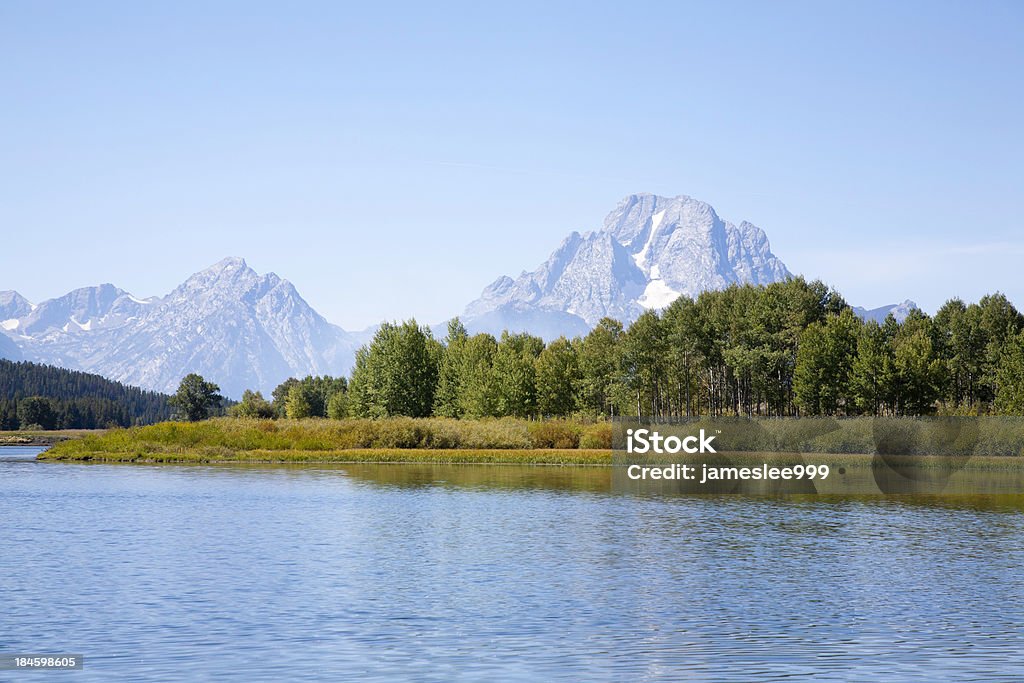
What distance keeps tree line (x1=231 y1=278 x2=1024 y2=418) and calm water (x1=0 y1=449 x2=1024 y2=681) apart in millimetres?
50726

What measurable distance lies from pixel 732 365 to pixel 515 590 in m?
86.3

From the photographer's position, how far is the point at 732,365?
111 meters

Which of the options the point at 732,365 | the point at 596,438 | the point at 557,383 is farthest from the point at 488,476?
the point at 557,383

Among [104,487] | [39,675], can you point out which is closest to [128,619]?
[39,675]

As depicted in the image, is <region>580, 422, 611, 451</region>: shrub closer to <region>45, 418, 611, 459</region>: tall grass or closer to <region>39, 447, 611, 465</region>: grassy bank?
<region>45, 418, 611, 459</region>: tall grass

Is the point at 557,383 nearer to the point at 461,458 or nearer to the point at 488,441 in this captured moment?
the point at 488,441

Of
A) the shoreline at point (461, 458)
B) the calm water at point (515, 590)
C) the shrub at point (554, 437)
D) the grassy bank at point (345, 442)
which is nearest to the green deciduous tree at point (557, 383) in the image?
the grassy bank at point (345, 442)

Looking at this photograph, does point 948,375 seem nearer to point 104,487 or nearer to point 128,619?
point 104,487

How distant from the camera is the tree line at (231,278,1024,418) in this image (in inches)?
3939

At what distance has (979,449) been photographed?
8425cm

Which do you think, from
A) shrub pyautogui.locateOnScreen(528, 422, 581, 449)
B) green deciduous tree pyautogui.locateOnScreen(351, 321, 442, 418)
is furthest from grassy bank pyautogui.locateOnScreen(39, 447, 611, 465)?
green deciduous tree pyautogui.locateOnScreen(351, 321, 442, 418)

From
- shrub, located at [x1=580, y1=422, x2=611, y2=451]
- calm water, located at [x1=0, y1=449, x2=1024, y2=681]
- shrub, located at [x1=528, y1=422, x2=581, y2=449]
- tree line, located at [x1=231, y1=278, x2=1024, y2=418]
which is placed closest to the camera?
calm water, located at [x1=0, y1=449, x2=1024, y2=681]

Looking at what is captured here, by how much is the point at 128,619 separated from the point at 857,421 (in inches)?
2963

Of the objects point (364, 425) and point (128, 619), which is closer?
point (128, 619)
